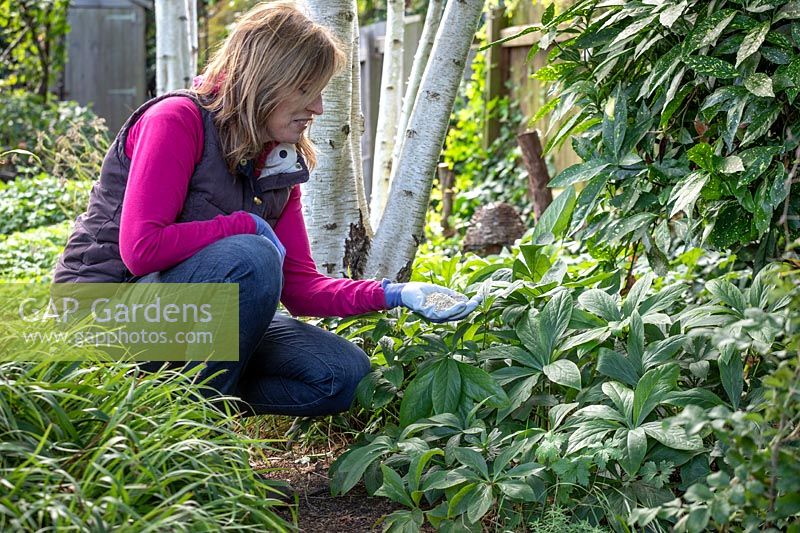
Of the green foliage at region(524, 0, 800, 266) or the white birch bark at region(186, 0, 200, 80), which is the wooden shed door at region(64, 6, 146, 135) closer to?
the white birch bark at region(186, 0, 200, 80)

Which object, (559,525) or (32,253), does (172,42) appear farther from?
(559,525)

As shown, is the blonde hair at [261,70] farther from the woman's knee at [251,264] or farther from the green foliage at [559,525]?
the green foliage at [559,525]

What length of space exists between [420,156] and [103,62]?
8.84 meters

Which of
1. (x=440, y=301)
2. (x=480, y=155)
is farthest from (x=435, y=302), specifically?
(x=480, y=155)

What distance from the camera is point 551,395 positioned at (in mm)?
2434

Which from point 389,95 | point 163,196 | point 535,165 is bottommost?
point 535,165

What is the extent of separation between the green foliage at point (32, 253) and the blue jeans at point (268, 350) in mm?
2820

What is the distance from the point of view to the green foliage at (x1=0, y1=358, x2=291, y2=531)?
62.8 inches

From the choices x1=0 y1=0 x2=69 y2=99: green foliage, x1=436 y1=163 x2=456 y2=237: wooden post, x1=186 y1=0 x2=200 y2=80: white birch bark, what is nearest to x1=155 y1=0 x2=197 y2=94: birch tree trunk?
x1=186 y1=0 x2=200 y2=80: white birch bark

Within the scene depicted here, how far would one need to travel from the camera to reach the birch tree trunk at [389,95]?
4406 mm

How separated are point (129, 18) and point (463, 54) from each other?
29.2 ft

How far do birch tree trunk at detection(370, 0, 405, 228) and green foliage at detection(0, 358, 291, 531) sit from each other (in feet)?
8.07

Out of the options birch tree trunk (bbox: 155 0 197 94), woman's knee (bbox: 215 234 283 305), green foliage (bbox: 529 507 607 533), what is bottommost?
green foliage (bbox: 529 507 607 533)

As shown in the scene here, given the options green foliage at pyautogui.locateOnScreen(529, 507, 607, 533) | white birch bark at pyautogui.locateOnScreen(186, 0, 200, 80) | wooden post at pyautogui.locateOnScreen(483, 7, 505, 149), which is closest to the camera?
green foliage at pyautogui.locateOnScreen(529, 507, 607, 533)
